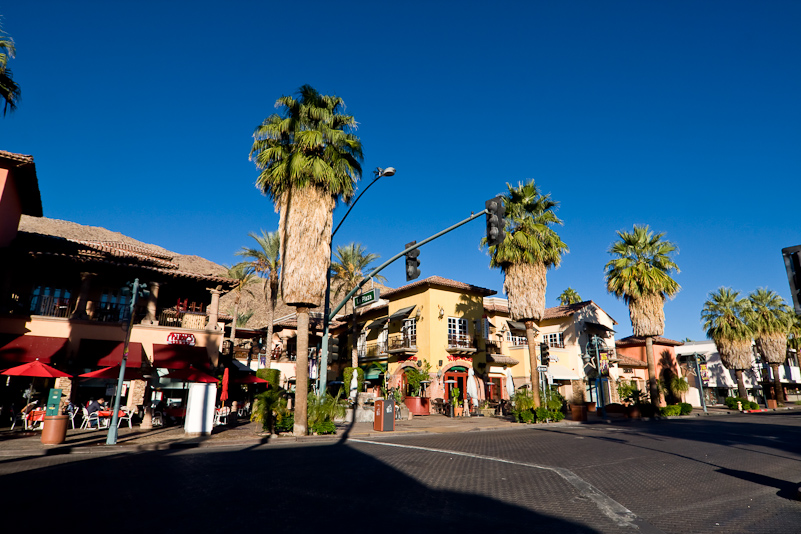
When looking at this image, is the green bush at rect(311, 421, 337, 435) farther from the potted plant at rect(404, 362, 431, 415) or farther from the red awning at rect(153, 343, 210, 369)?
the potted plant at rect(404, 362, 431, 415)

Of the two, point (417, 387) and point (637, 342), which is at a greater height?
point (637, 342)

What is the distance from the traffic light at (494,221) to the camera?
11.6 m

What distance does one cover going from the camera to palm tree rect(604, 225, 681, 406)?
103ft

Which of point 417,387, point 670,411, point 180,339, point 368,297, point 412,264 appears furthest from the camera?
point 417,387

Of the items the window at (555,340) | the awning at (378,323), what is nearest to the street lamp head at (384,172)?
the awning at (378,323)

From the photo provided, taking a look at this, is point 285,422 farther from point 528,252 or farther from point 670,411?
point 670,411

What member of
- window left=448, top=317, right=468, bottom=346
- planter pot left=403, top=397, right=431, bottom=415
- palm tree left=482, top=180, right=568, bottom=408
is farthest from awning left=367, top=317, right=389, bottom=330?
palm tree left=482, top=180, right=568, bottom=408

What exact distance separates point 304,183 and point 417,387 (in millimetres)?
19361

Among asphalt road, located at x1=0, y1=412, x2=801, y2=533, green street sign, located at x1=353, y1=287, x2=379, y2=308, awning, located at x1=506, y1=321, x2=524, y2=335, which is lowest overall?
asphalt road, located at x1=0, y1=412, x2=801, y2=533

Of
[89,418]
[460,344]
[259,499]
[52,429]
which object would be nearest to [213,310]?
[89,418]

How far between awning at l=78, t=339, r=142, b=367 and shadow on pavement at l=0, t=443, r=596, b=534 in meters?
10.6

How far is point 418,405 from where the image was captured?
29828mm

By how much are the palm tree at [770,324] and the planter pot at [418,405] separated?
115 feet

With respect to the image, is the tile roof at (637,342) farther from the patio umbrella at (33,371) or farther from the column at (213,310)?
the patio umbrella at (33,371)
